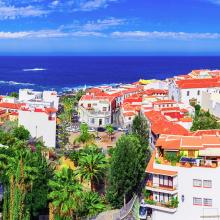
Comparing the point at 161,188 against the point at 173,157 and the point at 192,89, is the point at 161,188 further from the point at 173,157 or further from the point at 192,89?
the point at 192,89

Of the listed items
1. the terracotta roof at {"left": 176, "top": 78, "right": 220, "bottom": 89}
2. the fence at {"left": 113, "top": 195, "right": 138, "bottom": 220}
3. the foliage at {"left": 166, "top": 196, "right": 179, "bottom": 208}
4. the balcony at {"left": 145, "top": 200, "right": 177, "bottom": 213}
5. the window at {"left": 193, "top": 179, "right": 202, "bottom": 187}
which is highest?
the terracotta roof at {"left": 176, "top": 78, "right": 220, "bottom": 89}

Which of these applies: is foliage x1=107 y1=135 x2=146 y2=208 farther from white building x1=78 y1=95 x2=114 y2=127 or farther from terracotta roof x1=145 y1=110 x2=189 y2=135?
white building x1=78 y1=95 x2=114 y2=127

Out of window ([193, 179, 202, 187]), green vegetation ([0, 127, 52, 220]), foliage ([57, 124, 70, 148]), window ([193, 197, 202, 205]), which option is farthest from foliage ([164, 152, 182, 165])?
foliage ([57, 124, 70, 148])

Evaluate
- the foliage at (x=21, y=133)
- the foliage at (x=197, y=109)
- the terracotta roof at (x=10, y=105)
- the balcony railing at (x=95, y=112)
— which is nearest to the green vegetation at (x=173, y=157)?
the foliage at (x=21, y=133)

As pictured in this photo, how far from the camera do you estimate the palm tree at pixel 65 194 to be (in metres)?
34.9

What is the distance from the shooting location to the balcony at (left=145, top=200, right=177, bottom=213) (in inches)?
1407

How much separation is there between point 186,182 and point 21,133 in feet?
105

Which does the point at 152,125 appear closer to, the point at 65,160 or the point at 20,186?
the point at 65,160

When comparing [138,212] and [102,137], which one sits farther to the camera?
[102,137]

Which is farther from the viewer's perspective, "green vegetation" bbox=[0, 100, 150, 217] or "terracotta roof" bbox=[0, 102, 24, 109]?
"terracotta roof" bbox=[0, 102, 24, 109]

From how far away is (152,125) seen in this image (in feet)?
191

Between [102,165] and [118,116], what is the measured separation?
44.3 meters

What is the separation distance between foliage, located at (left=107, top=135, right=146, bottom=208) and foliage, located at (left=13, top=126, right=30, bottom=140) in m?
21.4

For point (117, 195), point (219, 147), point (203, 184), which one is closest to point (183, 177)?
point (203, 184)
